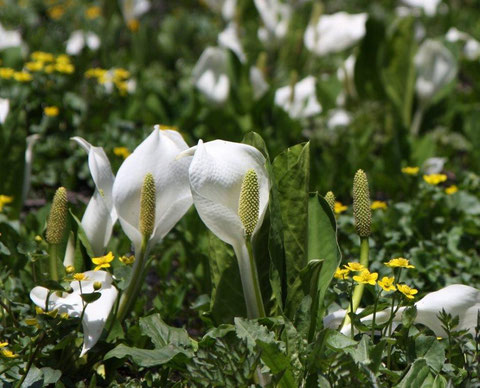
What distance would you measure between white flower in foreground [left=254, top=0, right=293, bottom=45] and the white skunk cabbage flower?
2945 millimetres

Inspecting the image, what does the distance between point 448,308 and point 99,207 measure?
838mm

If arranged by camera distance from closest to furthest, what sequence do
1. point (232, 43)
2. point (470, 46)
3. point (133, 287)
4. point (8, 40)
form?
point (133, 287), point (8, 40), point (232, 43), point (470, 46)

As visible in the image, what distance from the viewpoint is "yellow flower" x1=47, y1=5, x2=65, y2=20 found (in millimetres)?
5836

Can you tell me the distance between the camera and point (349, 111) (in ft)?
13.6

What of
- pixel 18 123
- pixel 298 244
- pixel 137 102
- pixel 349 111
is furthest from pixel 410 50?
pixel 298 244

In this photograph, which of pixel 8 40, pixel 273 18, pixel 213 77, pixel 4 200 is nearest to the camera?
pixel 4 200

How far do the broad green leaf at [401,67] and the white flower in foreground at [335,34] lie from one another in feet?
1.05

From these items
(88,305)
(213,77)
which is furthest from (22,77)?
(88,305)

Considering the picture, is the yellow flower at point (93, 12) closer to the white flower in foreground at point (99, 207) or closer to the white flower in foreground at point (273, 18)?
the white flower in foreground at point (273, 18)

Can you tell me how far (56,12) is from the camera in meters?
5.99

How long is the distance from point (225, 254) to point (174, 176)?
0.22m

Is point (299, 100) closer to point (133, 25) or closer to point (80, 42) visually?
point (80, 42)

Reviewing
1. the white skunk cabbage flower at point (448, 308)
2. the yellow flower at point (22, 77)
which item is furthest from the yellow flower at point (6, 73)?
the white skunk cabbage flower at point (448, 308)

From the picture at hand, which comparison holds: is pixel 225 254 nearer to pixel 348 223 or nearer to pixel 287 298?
pixel 287 298
